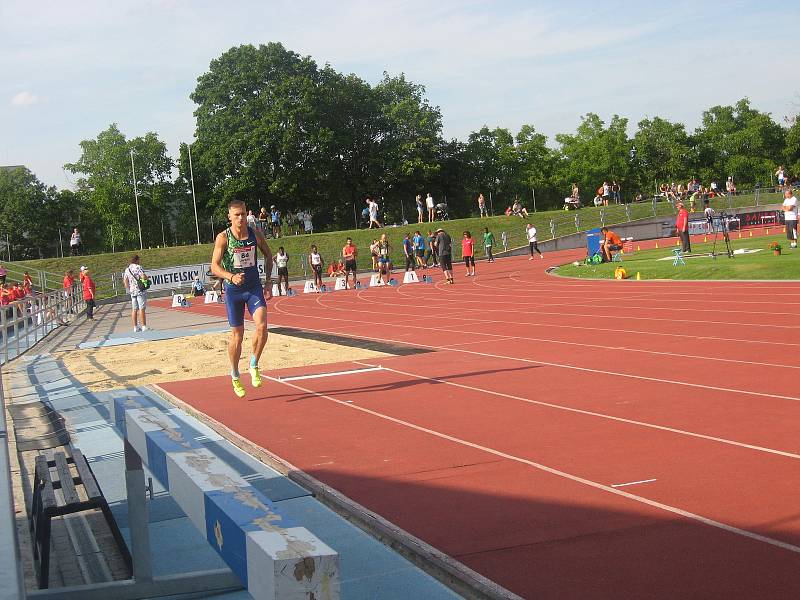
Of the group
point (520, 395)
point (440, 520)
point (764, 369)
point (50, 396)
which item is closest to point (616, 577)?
point (440, 520)

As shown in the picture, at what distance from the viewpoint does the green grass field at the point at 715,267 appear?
22.2 m

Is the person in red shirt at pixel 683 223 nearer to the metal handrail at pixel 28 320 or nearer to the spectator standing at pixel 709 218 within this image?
the spectator standing at pixel 709 218

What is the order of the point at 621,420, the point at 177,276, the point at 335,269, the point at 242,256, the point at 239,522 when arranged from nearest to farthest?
the point at 239,522, the point at 621,420, the point at 242,256, the point at 335,269, the point at 177,276

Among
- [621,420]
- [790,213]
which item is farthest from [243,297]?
[790,213]

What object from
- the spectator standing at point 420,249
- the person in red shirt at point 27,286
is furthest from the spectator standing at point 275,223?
the person in red shirt at point 27,286

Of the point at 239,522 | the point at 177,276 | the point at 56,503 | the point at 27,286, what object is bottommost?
the point at 56,503

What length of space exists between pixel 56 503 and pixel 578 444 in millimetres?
3656

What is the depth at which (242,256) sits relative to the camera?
31.0 ft

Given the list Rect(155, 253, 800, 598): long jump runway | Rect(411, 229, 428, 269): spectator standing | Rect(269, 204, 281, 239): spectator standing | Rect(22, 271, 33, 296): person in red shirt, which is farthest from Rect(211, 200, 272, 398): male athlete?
Rect(269, 204, 281, 239): spectator standing

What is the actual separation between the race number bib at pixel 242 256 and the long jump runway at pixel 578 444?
144 cm

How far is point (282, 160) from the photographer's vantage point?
208 feet

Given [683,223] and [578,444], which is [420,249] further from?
[578,444]

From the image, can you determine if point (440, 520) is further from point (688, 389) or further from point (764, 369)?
point (764, 369)

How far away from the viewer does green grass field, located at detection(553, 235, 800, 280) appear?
22.2 m
